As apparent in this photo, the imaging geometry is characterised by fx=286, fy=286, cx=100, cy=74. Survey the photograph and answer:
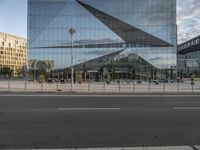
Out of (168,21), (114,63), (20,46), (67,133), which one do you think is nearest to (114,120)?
(67,133)

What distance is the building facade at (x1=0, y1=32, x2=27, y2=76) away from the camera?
164 meters

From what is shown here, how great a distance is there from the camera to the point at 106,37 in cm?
8469

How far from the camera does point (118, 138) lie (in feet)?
26.4

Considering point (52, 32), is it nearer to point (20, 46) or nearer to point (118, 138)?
point (118, 138)

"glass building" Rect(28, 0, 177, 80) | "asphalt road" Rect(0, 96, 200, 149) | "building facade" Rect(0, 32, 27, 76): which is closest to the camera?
"asphalt road" Rect(0, 96, 200, 149)

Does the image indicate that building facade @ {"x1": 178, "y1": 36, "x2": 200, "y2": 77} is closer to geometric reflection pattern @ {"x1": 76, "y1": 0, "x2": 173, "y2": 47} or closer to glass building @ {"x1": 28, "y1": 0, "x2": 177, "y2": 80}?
glass building @ {"x1": 28, "y1": 0, "x2": 177, "y2": 80}

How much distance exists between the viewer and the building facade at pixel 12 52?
6447 inches

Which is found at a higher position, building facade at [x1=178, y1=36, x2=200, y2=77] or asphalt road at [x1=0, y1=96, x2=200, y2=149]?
building facade at [x1=178, y1=36, x2=200, y2=77]

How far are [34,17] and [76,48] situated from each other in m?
15.3

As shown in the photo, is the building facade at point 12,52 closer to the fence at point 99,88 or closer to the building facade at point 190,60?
the building facade at point 190,60

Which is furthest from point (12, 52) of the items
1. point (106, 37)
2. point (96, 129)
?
point (96, 129)

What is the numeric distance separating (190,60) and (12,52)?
351 ft

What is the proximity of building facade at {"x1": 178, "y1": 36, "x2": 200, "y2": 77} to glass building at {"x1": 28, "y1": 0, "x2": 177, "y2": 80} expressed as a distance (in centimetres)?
2351

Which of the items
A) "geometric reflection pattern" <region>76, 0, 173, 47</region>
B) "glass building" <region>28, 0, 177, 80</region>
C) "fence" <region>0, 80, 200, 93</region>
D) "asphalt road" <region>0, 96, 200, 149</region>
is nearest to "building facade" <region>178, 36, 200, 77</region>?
"glass building" <region>28, 0, 177, 80</region>
